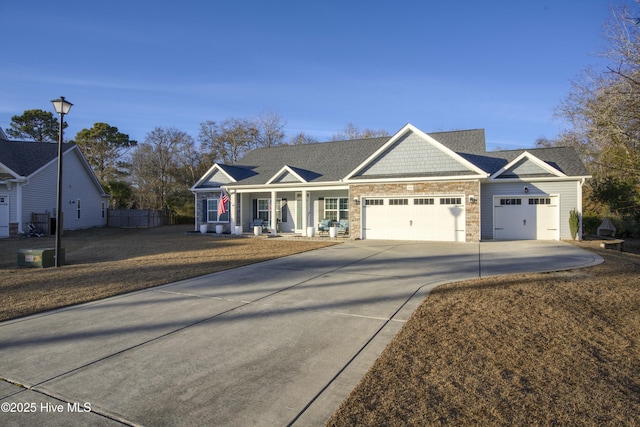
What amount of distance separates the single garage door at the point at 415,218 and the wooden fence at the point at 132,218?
19604 mm

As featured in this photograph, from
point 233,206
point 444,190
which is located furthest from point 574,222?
point 233,206

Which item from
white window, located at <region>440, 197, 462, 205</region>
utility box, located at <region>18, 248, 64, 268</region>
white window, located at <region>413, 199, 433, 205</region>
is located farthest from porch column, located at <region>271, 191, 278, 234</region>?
utility box, located at <region>18, 248, 64, 268</region>

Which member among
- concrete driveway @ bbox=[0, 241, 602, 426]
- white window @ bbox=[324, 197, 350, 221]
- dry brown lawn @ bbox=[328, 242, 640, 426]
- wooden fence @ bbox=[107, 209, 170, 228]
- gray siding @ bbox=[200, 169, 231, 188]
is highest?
gray siding @ bbox=[200, 169, 231, 188]

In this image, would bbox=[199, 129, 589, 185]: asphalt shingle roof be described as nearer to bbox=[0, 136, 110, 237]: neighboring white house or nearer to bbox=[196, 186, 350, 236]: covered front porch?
bbox=[196, 186, 350, 236]: covered front porch

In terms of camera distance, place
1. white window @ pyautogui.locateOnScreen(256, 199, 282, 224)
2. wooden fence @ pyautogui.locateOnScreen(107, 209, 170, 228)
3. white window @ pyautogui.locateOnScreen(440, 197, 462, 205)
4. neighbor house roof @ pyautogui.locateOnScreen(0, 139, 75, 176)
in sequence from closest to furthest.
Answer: white window @ pyautogui.locateOnScreen(440, 197, 462, 205) → neighbor house roof @ pyautogui.locateOnScreen(0, 139, 75, 176) → white window @ pyautogui.locateOnScreen(256, 199, 282, 224) → wooden fence @ pyautogui.locateOnScreen(107, 209, 170, 228)

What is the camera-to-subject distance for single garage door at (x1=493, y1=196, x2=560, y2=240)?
17.7m

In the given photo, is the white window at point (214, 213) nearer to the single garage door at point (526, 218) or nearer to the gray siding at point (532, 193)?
the gray siding at point (532, 193)

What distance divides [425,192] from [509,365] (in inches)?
549

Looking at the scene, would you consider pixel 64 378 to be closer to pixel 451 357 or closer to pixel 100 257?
pixel 451 357

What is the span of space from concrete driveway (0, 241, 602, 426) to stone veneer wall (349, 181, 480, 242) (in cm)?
838

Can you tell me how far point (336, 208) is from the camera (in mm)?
21797

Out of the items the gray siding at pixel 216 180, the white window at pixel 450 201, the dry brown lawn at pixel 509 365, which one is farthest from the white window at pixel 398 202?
the dry brown lawn at pixel 509 365

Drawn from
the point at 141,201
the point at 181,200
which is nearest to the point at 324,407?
the point at 181,200

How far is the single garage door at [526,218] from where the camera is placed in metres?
17.7
